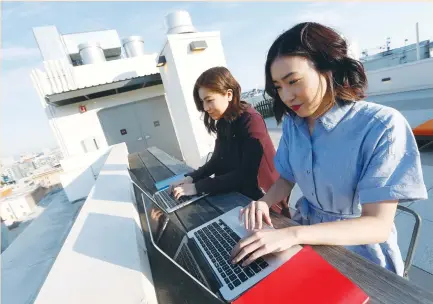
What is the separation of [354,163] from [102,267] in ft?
3.31

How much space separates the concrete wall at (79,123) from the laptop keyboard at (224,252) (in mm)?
6739

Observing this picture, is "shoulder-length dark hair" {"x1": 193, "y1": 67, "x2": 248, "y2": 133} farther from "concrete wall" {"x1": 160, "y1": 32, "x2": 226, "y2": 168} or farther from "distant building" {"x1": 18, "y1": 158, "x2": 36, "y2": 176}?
"distant building" {"x1": 18, "y1": 158, "x2": 36, "y2": 176}

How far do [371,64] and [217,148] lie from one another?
17.6m

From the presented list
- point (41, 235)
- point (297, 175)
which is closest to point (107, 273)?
point (297, 175)

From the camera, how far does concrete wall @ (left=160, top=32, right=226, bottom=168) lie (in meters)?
5.27

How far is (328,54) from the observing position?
896 millimetres

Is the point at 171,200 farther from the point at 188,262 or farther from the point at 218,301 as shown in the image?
the point at 218,301

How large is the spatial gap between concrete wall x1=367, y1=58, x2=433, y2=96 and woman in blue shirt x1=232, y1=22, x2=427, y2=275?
7.69 meters

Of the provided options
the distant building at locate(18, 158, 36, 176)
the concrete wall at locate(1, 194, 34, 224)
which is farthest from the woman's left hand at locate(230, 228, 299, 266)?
the distant building at locate(18, 158, 36, 176)

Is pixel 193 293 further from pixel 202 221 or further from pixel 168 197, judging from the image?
pixel 168 197

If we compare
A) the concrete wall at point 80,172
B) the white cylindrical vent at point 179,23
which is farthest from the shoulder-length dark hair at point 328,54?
the concrete wall at point 80,172

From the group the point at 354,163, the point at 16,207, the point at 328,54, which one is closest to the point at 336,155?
the point at 354,163

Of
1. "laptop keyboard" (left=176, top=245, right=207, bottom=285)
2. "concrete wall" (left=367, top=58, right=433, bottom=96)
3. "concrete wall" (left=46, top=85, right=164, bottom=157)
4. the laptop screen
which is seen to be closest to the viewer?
"laptop keyboard" (left=176, top=245, right=207, bottom=285)

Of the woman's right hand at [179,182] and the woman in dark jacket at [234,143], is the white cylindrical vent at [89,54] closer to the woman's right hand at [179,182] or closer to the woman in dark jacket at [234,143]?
the woman in dark jacket at [234,143]
